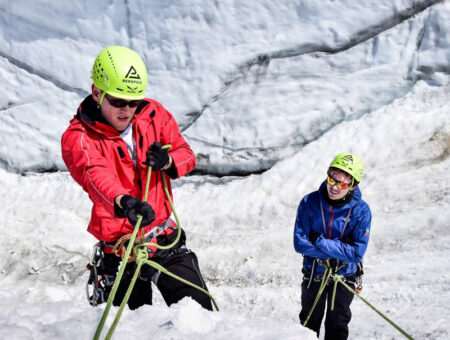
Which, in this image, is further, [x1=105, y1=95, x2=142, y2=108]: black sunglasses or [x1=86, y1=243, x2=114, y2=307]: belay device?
[x1=86, y1=243, x2=114, y2=307]: belay device

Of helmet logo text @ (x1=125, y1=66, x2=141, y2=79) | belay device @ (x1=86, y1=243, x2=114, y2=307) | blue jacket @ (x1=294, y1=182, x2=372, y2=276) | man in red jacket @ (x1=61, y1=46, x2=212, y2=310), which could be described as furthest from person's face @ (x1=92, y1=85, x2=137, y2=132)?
blue jacket @ (x1=294, y1=182, x2=372, y2=276)

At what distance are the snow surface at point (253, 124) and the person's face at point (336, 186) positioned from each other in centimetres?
124

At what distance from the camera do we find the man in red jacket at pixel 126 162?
6.73 ft

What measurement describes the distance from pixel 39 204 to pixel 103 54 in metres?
3.83

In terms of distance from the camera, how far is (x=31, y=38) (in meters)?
5.59

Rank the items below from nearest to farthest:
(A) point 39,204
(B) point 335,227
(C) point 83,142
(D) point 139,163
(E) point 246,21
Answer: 1. (C) point 83,142
2. (D) point 139,163
3. (B) point 335,227
4. (E) point 246,21
5. (A) point 39,204

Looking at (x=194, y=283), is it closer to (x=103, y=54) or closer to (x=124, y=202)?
(x=124, y=202)

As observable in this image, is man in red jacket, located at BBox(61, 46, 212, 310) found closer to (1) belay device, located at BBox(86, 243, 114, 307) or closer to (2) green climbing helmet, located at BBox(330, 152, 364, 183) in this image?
(1) belay device, located at BBox(86, 243, 114, 307)

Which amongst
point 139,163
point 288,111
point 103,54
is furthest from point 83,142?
point 288,111

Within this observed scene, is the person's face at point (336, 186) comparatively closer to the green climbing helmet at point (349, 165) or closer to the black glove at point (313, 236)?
the green climbing helmet at point (349, 165)

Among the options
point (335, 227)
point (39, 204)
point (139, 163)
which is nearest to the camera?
point (139, 163)

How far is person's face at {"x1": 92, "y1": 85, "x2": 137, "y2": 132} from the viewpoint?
2.13 meters

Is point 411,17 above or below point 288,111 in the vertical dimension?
above

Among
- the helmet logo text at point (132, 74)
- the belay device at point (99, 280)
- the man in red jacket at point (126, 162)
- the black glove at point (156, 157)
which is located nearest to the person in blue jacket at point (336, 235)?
the man in red jacket at point (126, 162)
